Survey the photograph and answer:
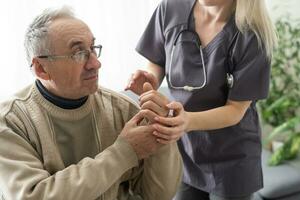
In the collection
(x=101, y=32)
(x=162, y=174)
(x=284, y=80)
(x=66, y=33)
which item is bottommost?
(x=284, y=80)

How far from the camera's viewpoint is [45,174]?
1.06 m

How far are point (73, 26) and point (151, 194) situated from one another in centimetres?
61

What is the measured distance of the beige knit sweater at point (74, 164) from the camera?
1025 millimetres

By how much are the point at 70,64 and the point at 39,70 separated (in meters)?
0.10

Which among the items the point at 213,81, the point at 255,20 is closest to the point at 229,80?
the point at 213,81

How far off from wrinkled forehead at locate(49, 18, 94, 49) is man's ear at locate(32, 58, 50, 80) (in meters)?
0.08

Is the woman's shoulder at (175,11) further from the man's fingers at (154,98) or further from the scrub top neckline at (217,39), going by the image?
the man's fingers at (154,98)

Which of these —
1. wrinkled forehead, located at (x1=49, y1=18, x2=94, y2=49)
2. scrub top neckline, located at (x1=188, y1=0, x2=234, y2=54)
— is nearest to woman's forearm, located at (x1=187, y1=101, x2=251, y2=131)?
scrub top neckline, located at (x1=188, y1=0, x2=234, y2=54)

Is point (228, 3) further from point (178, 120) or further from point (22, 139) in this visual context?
point (22, 139)

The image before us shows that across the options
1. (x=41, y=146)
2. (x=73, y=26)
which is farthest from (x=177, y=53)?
(x=41, y=146)

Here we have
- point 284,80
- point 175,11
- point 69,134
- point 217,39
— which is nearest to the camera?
point 69,134

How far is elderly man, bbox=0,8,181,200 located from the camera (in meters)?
1.04

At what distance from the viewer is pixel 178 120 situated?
44.4 inches

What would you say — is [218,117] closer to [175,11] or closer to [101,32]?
[175,11]
